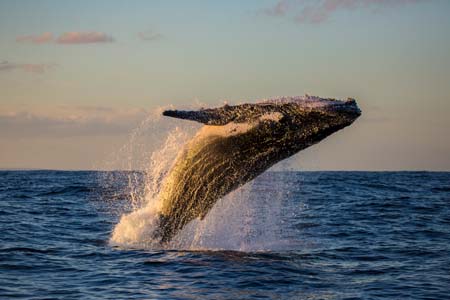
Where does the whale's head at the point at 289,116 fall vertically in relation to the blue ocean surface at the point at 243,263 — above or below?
above

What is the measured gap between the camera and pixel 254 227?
19.6 metres

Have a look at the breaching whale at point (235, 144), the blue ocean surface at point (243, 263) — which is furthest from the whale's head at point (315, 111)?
the blue ocean surface at point (243, 263)

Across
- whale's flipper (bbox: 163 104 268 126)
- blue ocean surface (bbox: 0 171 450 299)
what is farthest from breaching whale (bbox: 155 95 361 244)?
blue ocean surface (bbox: 0 171 450 299)

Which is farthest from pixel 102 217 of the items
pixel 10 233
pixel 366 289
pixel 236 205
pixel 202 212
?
pixel 366 289

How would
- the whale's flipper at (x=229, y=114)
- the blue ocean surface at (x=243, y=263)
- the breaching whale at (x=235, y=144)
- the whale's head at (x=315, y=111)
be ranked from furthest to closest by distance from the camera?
the whale's flipper at (x=229, y=114)
the breaching whale at (x=235, y=144)
the whale's head at (x=315, y=111)
the blue ocean surface at (x=243, y=263)

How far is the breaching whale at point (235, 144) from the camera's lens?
1135 cm

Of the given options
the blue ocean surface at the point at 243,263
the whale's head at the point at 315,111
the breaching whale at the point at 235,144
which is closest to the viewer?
the blue ocean surface at the point at 243,263

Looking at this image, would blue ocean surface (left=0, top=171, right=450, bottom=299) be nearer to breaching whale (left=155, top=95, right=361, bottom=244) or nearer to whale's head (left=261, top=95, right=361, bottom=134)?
breaching whale (left=155, top=95, right=361, bottom=244)

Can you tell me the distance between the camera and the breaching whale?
11.4m

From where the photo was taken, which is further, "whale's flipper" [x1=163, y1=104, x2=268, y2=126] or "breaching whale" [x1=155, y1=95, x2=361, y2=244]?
"whale's flipper" [x1=163, y1=104, x2=268, y2=126]

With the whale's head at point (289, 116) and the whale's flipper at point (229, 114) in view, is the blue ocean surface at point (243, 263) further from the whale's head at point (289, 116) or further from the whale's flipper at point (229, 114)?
the whale's flipper at point (229, 114)

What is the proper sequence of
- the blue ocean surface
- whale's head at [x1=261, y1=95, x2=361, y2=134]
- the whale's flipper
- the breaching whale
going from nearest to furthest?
the blue ocean surface
whale's head at [x1=261, y1=95, x2=361, y2=134]
the breaching whale
the whale's flipper

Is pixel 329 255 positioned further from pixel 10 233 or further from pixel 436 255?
pixel 10 233

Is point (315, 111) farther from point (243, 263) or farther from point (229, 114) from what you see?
point (243, 263)
